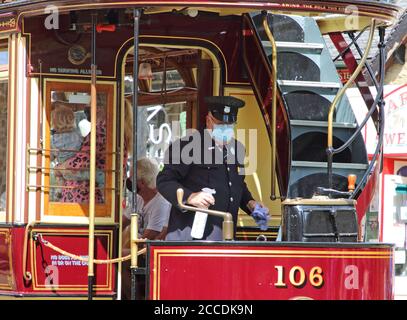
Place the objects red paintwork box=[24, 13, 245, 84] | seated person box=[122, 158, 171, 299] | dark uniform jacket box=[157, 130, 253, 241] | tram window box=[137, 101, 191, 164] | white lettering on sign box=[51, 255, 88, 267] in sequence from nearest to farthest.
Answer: dark uniform jacket box=[157, 130, 253, 241] → white lettering on sign box=[51, 255, 88, 267] → red paintwork box=[24, 13, 245, 84] → seated person box=[122, 158, 171, 299] → tram window box=[137, 101, 191, 164]

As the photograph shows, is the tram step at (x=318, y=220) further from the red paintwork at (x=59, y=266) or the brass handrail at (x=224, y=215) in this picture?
the red paintwork at (x=59, y=266)

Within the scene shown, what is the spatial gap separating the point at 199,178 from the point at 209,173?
0.28 ft

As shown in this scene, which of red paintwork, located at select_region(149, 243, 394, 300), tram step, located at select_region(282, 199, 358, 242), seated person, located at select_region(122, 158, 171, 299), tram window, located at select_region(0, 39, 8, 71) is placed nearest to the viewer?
red paintwork, located at select_region(149, 243, 394, 300)

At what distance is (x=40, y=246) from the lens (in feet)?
29.4

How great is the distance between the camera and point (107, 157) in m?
9.27

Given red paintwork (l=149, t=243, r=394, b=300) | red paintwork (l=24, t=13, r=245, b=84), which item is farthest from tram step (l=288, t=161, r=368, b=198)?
red paintwork (l=24, t=13, r=245, b=84)

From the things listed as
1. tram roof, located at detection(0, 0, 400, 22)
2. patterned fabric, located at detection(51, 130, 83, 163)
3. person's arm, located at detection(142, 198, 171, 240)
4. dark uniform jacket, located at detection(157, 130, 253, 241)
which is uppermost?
tram roof, located at detection(0, 0, 400, 22)

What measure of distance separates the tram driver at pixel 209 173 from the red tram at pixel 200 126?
34 centimetres

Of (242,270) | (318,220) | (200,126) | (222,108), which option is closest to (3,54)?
(200,126)

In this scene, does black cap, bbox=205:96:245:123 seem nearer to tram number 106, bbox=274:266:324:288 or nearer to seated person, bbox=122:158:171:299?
tram number 106, bbox=274:266:324:288

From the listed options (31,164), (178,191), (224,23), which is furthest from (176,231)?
(224,23)

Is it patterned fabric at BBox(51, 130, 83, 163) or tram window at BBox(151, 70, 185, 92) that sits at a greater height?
tram window at BBox(151, 70, 185, 92)

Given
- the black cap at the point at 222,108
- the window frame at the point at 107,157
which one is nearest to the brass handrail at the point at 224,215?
→ the black cap at the point at 222,108

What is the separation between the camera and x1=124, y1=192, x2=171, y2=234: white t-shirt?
9.89 m
